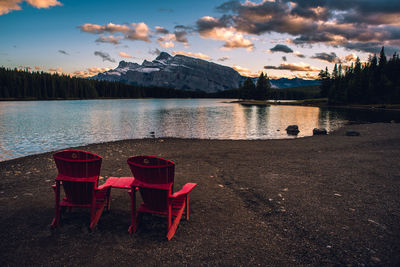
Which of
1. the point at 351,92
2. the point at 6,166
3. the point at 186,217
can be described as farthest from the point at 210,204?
the point at 351,92

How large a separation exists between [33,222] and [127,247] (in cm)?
320

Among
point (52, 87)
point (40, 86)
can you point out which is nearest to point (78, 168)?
point (52, 87)

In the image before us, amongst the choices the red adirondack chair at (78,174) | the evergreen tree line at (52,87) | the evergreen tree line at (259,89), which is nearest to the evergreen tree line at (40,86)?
the evergreen tree line at (52,87)

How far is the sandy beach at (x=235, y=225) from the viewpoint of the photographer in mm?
5098

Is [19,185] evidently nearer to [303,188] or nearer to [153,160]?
[153,160]

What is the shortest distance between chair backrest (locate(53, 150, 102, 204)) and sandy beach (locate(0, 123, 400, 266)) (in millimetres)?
1188

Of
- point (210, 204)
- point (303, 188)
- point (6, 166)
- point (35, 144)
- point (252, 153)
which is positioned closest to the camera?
point (210, 204)

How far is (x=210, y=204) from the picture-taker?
26.0ft

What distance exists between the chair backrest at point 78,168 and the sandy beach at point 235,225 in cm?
119

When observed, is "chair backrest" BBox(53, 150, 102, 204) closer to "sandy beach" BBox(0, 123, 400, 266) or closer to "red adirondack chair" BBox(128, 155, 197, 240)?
"red adirondack chair" BBox(128, 155, 197, 240)

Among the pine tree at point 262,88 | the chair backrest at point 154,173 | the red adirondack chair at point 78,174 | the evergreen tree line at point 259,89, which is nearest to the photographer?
the chair backrest at point 154,173

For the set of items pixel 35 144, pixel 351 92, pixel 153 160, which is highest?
pixel 351 92

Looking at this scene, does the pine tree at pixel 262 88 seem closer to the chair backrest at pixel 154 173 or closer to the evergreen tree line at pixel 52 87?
the evergreen tree line at pixel 52 87

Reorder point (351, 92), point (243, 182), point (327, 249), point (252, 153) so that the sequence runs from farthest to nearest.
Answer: point (351, 92) < point (252, 153) < point (243, 182) < point (327, 249)
